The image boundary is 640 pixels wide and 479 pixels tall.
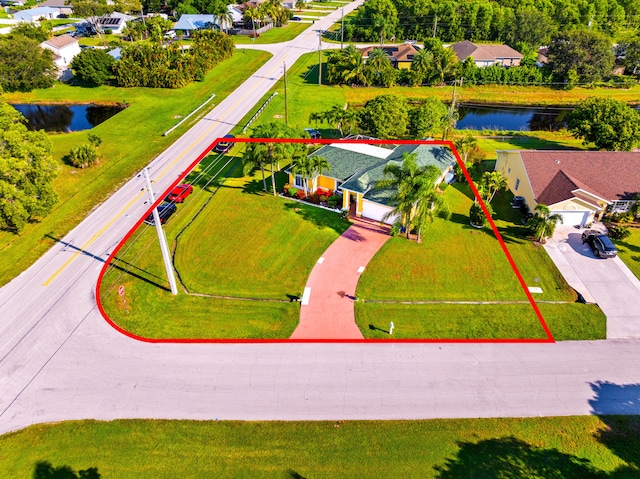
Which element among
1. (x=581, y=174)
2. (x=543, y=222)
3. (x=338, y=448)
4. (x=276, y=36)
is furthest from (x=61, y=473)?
(x=276, y=36)

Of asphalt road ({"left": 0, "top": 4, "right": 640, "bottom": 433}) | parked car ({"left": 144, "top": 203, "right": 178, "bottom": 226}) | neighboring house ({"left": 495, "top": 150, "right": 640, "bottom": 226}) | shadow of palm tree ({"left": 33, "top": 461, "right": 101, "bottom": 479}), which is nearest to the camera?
shadow of palm tree ({"left": 33, "top": 461, "right": 101, "bottom": 479})

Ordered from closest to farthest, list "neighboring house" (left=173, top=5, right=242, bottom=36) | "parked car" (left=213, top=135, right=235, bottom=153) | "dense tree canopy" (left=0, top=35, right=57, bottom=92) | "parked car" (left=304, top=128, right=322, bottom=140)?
"parked car" (left=213, top=135, right=235, bottom=153)
"parked car" (left=304, top=128, right=322, bottom=140)
"dense tree canopy" (left=0, top=35, right=57, bottom=92)
"neighboring house" (left=173, top=5, right=242, bottom=36)

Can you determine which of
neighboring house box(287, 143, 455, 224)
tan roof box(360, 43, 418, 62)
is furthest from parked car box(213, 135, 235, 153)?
tan roof box(360, 43, 418, 62)

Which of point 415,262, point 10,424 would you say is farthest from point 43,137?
point 415,262

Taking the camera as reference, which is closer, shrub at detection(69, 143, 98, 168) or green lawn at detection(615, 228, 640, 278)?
green lawn at detection(615, 228, 640, 278)

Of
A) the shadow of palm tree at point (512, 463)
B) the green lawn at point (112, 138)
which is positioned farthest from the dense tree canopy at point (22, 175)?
the shadow of palm tree at point (512, 463)

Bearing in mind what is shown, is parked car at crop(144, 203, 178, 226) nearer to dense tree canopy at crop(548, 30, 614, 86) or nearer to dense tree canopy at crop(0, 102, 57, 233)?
dense tree canopy at crop(0, 102, 57, 233)

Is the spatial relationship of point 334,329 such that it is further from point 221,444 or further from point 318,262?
point 221,444

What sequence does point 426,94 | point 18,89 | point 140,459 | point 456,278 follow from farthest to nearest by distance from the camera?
point 426,94 → point 18,89 → point 456,278 → point 140,459
